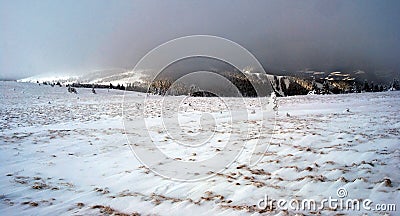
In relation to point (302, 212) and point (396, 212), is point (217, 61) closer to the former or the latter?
point (302, 212)

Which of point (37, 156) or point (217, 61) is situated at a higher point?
point (217, 61)

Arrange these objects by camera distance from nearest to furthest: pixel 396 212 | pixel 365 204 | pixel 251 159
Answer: pixel 396 212 → pixel 365 204 → pixel 251 159

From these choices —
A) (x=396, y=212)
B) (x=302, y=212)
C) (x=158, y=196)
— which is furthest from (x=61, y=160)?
(x=396, y=212)

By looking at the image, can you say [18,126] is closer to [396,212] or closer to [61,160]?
[61,160]

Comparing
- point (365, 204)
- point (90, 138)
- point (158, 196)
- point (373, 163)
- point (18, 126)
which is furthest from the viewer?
point (18, 126)

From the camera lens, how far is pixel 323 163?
873cm

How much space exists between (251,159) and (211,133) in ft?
19.3

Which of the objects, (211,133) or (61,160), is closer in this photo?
(61,160)
